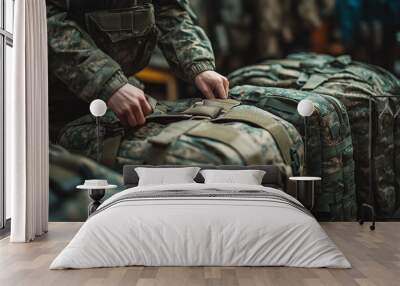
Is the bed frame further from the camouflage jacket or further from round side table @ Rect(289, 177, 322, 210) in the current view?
the camouflage jacket

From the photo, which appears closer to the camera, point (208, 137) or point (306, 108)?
point (306, 108)

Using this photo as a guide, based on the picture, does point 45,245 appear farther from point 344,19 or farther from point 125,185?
point 344,19

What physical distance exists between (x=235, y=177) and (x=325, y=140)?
1.44 metres

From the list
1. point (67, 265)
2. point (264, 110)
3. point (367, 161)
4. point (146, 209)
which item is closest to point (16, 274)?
point (67, 265)

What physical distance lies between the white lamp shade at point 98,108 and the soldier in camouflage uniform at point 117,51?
0.29 m

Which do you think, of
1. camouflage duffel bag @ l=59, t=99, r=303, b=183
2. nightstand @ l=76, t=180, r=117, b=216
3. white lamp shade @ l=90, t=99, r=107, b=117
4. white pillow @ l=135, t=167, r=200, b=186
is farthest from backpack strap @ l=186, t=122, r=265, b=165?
nightstand @ l=76, t=180, r=117, b=216

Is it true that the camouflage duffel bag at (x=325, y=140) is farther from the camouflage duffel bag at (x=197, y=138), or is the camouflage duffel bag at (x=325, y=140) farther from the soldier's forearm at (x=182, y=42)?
the soldier's forearm at (x=182, y=42)

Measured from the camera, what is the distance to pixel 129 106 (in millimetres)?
7820

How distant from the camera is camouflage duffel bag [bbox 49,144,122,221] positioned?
309 inches

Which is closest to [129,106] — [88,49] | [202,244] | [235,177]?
[88,49]

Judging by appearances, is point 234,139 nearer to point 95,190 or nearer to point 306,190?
point 306,190

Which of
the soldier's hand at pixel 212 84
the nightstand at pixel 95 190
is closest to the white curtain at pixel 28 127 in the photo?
the nightstand at pixel 95 190

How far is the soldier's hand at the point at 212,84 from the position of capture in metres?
7.95

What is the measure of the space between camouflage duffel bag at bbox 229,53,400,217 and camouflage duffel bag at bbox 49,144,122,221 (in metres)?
2.19
